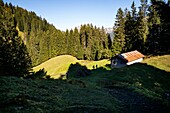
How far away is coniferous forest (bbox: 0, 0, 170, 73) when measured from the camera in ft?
101

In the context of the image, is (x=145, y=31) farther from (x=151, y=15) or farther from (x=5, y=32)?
(x=5, y=32)

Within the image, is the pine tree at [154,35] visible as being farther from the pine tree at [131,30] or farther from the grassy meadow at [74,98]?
the grassy meadow at [74,98]

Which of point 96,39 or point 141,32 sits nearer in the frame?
point 141,32

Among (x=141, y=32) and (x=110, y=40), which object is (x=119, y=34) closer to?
(x=141, y=32)

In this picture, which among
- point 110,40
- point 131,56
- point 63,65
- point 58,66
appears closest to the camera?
point 131,56

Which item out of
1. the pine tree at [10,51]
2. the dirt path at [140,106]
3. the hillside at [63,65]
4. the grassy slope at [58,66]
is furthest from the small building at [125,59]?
the dirt path at [140,106]

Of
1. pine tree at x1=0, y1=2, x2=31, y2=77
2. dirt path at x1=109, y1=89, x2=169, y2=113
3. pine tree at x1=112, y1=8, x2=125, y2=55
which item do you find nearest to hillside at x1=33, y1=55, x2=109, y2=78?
pine tree at x1=112, y1=8, x2=125, y2=55

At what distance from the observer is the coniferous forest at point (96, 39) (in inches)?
1215

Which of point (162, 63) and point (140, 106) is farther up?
point (162, 63)

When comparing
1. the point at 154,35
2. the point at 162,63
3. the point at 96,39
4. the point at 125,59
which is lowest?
the point at 162,63

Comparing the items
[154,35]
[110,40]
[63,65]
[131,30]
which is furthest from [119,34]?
[63,65]

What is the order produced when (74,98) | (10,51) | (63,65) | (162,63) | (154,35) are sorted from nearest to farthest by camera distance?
(74,98) < (10,51) < (162,63) < (154,35) < (63,65)

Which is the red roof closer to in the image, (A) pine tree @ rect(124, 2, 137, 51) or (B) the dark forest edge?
(B) the dark forest edge

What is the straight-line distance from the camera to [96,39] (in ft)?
347
